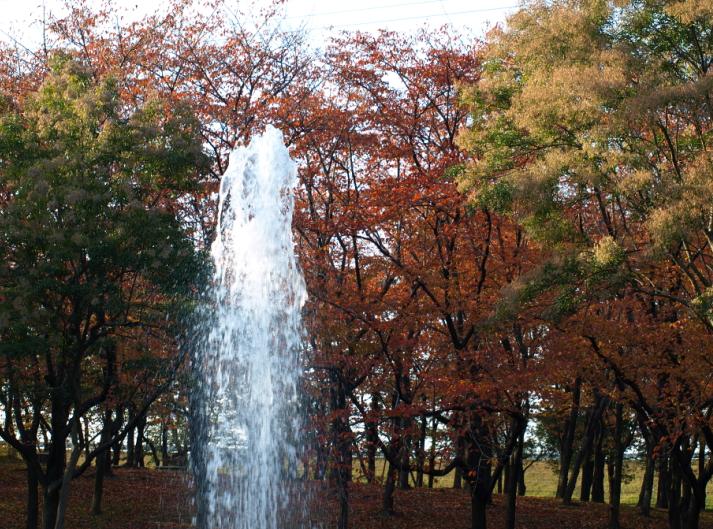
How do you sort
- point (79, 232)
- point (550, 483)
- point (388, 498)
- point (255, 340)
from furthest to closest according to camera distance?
point (550, 483)
point (388, 498)
point (79, 232)
point (255, 340)

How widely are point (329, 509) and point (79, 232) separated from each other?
9573 mm

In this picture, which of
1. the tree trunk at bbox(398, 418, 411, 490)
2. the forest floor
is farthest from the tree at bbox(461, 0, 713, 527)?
the forest floor

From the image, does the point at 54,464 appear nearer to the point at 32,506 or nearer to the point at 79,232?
the point at 32,506

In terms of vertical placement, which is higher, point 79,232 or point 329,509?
point 79,232

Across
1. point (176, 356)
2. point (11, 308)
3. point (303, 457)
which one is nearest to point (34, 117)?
point (11, 308)

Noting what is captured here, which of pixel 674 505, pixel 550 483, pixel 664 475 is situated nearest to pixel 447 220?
→ pixel 674 505

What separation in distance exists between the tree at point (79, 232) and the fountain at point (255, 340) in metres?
0.85

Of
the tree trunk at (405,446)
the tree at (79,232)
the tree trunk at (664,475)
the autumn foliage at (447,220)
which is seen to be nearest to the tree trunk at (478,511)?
the autumn foliage at (447,220)

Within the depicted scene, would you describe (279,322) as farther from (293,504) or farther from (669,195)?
(669,195)

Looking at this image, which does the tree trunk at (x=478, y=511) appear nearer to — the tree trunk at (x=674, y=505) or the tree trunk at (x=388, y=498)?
the tree trunk at (x=388, y=498)

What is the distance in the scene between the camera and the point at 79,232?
11742 mm

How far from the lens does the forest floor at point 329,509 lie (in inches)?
723

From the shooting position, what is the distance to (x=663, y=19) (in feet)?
40.0

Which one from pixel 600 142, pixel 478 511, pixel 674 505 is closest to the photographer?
pixel 600 142
